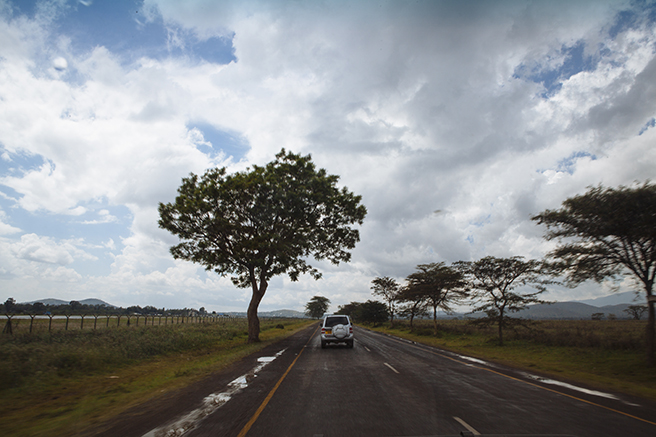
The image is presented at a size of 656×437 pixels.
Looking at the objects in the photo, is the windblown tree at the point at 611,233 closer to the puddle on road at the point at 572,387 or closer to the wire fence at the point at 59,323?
the puddle on road at the point at 572,387

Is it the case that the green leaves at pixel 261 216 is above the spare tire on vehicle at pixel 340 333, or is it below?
above

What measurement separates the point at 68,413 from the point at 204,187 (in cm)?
1760

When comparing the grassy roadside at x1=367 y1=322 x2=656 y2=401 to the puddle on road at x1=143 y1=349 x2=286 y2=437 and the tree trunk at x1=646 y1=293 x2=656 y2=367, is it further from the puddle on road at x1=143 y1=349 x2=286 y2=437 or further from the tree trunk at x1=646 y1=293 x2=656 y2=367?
the puddle on road at x1=143 y1=349 x2=286 y2=437

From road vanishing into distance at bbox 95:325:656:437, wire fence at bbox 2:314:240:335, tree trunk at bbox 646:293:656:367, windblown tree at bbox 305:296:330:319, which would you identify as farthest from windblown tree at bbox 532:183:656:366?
windblown tree at bbox 305:296:330:319

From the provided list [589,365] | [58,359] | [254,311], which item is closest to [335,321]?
[254,311]

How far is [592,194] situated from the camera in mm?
13430

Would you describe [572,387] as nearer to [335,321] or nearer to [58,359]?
[335,321]

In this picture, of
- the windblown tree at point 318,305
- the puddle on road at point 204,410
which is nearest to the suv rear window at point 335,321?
the puddle on road at point 204,410

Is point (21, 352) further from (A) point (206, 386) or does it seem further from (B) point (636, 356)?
(B) point (636, 356)

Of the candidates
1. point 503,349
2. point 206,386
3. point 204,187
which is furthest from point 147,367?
point 503,349

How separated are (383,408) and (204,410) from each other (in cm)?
368

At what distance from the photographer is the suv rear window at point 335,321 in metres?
21.4

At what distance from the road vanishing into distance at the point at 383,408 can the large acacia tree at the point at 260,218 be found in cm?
1344

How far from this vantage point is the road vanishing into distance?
575 cm
